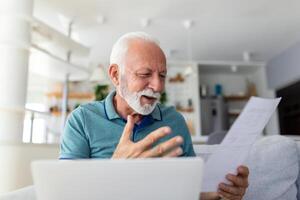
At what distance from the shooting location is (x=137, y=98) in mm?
951

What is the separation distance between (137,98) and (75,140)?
229 millimetres

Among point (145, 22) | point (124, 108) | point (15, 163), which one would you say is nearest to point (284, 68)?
point (145, 22)

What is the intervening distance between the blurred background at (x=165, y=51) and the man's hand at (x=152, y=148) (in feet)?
5.26

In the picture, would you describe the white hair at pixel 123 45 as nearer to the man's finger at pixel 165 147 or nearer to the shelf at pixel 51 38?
the man's finger at pixel 165 147

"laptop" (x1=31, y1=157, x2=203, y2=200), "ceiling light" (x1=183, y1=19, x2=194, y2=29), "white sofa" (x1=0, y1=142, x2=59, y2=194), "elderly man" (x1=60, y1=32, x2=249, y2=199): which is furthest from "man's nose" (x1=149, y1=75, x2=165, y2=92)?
"ceiling light" (x1=183, y1=19, x2=194, y2=29)

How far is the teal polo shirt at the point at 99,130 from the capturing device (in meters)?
0.93

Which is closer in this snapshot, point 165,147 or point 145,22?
point 165,147

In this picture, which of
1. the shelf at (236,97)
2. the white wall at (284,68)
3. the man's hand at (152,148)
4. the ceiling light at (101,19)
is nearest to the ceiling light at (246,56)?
the white wall at (284,68)

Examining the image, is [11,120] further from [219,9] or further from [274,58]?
[274,58]

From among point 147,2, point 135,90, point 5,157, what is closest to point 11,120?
point 5,157

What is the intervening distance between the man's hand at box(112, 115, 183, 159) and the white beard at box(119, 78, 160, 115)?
31 cm

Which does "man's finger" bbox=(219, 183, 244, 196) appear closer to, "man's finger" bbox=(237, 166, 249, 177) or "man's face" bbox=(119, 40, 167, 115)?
"man's finger" bbox=(237, 166, 249, 177)

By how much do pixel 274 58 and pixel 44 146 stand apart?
177 inches

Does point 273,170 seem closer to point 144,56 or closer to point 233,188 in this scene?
point 233,188
